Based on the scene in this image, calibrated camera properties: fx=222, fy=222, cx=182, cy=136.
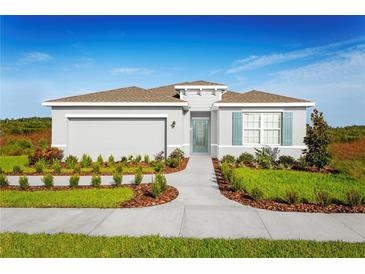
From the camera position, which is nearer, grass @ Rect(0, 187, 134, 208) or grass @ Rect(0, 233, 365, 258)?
grass @ Rect(0, 233, 365, 258)

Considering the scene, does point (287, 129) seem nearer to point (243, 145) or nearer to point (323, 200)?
point (243, 145)

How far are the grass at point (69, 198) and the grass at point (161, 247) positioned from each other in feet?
6.24

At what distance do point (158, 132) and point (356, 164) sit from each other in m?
10.4

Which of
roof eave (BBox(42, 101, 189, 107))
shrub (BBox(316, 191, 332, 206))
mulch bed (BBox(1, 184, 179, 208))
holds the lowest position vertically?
mulch bed (BBox(1, 184, 179, 208))

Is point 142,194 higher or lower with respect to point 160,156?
lower

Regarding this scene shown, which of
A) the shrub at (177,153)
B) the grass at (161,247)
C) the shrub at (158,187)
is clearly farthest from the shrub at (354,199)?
the shrub at (177,153)

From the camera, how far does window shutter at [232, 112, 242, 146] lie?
45.5ft

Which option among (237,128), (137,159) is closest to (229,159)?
(237,128)

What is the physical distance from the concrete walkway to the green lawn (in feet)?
4.94

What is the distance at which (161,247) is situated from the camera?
13.1 feet

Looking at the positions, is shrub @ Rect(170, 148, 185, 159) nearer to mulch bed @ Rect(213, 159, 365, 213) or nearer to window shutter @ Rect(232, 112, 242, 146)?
window shutter @ Rect(232, 112, 242, 146)

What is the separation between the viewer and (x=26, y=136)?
26062 millimetres

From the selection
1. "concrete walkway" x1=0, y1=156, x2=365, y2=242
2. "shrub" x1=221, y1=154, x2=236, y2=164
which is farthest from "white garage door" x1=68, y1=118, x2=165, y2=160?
"concrete walkway" x1=0, y1=156, x2=365, y2=242

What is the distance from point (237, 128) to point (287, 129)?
120 inches
